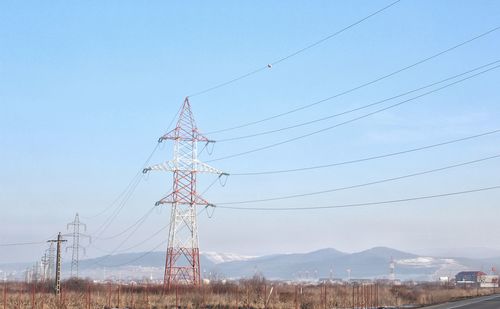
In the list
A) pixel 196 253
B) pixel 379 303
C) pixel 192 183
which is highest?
pixel 192 183

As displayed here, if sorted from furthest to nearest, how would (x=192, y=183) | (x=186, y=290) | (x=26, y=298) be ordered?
1. (x=192, y=183)
2. (x=186, y=290)
3. (x=26, y=298)

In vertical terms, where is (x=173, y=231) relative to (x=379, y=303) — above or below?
above

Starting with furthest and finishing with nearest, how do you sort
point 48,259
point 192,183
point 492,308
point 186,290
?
point 48,259
point 192,183
point 186,290
point 492,308

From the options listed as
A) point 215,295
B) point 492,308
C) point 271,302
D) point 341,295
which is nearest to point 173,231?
point 215,295

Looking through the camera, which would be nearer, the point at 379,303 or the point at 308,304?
the point at 308,304

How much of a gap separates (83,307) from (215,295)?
14266mm

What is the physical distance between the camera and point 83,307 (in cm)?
5322

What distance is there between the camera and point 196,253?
67125 millimetres

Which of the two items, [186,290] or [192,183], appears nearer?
[186,290]

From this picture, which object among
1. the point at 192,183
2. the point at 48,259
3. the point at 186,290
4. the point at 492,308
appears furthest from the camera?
the point at 48,259

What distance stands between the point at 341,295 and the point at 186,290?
56.7 feet

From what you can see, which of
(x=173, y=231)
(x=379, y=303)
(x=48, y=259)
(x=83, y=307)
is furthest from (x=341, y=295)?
(x=48, y=259)

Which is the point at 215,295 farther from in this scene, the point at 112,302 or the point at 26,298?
the point at 26,298

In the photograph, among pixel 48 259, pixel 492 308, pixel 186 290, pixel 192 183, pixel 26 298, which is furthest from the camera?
pixel 48 259
